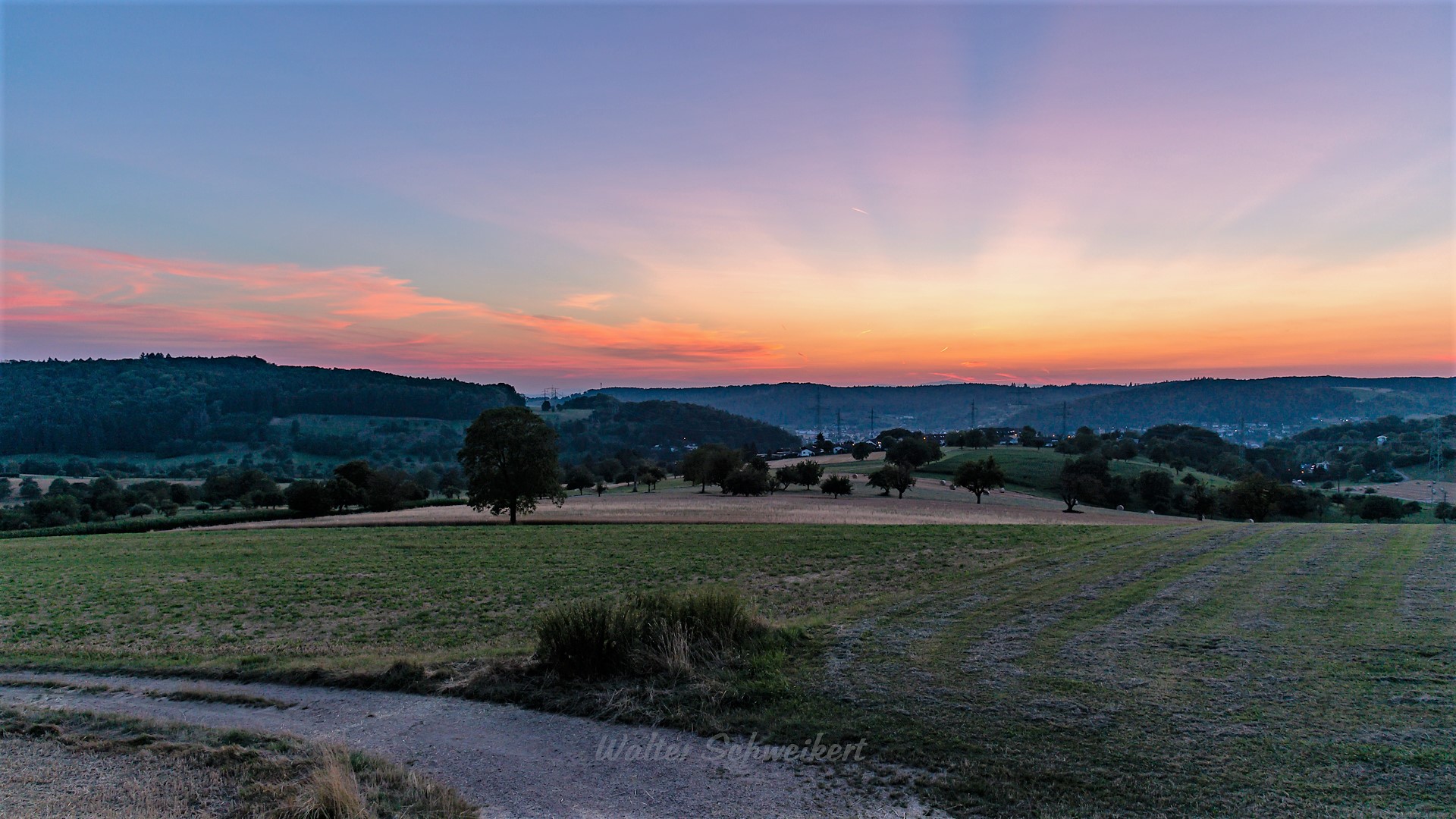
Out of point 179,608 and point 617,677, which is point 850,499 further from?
point 617,677

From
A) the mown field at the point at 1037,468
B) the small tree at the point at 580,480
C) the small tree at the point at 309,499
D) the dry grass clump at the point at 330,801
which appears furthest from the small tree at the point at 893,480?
the dry grass clump at the point at 330,801

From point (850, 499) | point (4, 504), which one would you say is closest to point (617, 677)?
point (850, 499)

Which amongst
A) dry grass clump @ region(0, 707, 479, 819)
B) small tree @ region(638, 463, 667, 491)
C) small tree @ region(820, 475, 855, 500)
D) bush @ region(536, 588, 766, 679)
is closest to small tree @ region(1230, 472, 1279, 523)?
small tree @ region(820, 475, 855, 500)

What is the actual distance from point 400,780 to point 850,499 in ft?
213

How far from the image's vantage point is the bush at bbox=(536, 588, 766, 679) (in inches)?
404

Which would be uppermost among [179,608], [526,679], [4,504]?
[526,679]

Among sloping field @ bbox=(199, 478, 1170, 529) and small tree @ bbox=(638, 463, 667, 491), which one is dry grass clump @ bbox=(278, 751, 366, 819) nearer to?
sloping field @ bbox=(199, 478, 1170, 529)

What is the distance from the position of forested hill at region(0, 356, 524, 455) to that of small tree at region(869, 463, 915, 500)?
101m

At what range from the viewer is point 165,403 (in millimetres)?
161500

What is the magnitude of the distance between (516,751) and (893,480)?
69.9 meters

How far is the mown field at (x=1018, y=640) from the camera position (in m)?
6.82

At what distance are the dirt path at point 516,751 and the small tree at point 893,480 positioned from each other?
66.5 meters

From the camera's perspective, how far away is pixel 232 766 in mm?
7590

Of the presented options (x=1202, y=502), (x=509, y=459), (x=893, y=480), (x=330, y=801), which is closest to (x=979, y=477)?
(x=893, y=480)
